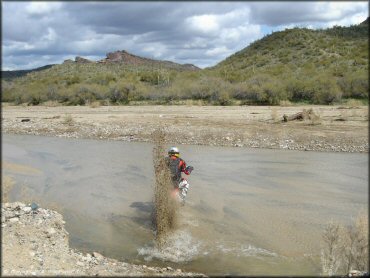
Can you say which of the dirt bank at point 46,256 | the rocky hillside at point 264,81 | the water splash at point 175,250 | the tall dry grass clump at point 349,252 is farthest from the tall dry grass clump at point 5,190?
the tall dry grass clump at point 349,252

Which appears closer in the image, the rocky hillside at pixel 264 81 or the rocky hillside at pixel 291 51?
the rocky hillside at pixel 264 81

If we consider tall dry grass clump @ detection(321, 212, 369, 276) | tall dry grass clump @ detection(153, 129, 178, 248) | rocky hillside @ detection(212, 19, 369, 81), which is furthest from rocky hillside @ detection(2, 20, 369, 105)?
tall dry grass clump @ detection(321, 212, 369, 276)

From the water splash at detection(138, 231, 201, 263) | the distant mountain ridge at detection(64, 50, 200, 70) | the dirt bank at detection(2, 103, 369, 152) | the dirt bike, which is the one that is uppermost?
the distant mountain ridge at detection(64, 50, 200, 70)

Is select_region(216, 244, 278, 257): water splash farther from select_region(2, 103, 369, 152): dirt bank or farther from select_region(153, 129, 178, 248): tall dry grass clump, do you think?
select_region(2, 103, 369, 152): dirt bank

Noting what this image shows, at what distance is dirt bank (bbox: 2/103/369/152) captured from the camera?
20.7 m

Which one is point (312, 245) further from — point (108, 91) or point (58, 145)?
point (108, 91)

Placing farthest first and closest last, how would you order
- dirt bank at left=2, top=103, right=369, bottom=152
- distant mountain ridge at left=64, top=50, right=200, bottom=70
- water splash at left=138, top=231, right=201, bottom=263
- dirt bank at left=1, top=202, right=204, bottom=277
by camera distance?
distant mountain ridge at left=64, top=50, right=200, bottom=70 → dirt bank at left=2, top=103, right=369, bottom=152 → water splash at left=138, top=231, right=201, bottom=263 → dirt bank at left=1, top=202, right=204, bottom=277

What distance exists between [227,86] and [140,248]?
28897 millimetres

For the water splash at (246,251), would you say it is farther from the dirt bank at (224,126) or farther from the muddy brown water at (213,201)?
the dirt bank at (224,126)

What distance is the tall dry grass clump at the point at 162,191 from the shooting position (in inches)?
361

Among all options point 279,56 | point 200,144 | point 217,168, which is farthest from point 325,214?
point 279,56

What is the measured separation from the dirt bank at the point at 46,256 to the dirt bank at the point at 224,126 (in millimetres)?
12807

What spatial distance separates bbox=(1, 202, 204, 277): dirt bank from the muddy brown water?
0.45 meters

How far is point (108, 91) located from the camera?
42.2 meters
